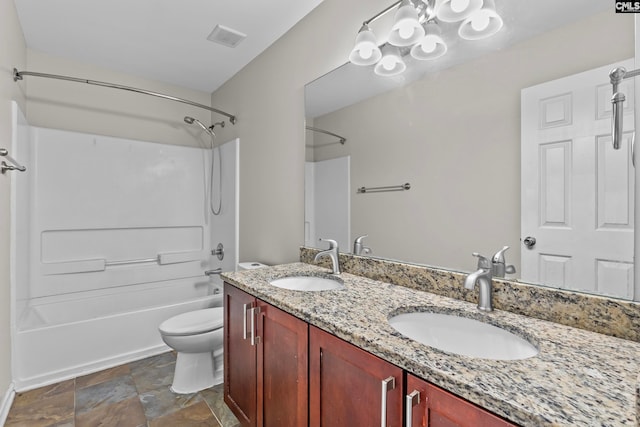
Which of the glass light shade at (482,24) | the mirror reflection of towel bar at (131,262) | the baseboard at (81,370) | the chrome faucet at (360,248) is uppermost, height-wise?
the glass light shade at (482,24)

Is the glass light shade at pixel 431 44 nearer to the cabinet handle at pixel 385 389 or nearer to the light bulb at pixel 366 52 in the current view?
the light bulb at pixel 366 52

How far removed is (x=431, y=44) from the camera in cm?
A: 137

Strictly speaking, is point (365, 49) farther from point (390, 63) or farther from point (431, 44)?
point (431, 44)

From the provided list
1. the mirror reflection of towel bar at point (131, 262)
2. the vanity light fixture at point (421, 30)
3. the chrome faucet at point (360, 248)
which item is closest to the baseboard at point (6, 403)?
the mirror reflection of towel bar at point (131, 262)

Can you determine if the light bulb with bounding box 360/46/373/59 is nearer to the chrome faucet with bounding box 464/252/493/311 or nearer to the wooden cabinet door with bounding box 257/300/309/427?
the chrome faucet with bounding box 464/252/493/311

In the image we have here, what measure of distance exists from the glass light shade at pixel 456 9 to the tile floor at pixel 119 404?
7.49ft

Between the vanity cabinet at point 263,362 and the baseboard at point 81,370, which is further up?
the vanity cabinet at point 263,362

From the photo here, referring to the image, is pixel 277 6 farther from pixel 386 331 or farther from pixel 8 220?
pixel 8 220

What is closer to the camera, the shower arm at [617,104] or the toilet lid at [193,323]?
the shower arm at [617,104]

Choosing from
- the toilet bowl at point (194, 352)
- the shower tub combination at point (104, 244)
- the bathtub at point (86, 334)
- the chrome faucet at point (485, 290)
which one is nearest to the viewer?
the chrome faucet at point (485, 290)

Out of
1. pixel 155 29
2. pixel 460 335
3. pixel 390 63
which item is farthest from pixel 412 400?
pixel 155 29

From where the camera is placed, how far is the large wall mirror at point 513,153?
3.03ft

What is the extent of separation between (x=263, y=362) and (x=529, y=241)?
115 centimetres

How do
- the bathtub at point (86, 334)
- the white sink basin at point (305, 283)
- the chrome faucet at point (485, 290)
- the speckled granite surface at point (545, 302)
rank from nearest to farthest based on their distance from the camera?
1. the speckled granite surface at point (545, 302)
2. the chrome faucet at point (485, 290)
3. the white sink basin at point (305, 283)
4. the bathtub at point (86, 334)
